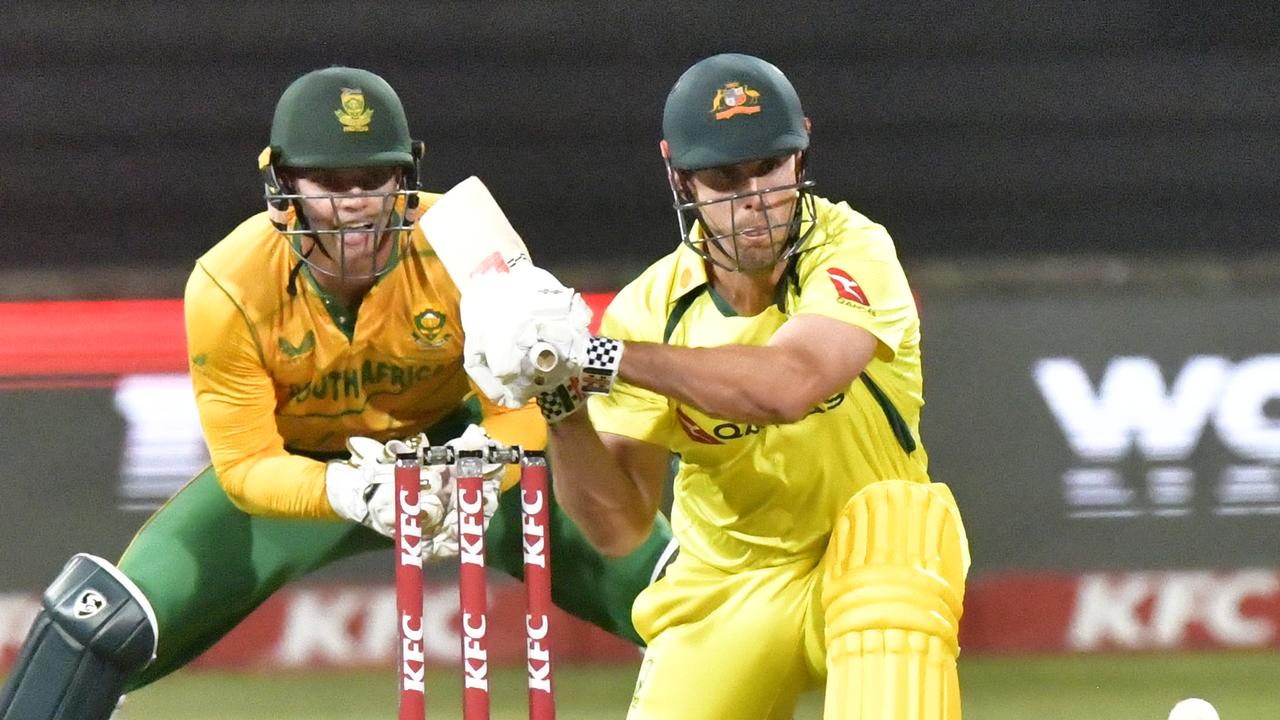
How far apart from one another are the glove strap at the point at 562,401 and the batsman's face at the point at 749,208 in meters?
0.37

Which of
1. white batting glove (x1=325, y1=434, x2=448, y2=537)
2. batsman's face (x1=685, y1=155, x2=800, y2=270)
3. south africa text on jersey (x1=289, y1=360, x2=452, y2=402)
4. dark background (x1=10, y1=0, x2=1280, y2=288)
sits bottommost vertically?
white batting glove (x1=325, y1=434, x2=448, y2=537)

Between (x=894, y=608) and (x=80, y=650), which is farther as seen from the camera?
(x=80, y=650)

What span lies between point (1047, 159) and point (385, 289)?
9.27 ft

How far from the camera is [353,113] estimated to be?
11.8ft

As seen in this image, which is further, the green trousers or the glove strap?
the green trousers

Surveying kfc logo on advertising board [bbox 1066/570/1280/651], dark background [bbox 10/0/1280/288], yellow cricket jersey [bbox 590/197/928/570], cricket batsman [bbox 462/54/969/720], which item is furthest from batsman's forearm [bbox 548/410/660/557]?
dark background [bbox 10/0/1280/288]

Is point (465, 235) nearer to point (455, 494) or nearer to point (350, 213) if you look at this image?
point (455, 494)

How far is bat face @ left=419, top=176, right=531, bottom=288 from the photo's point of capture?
9.04 ft

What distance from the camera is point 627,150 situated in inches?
234

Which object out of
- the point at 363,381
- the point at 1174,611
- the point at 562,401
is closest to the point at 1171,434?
the point at 1174,611

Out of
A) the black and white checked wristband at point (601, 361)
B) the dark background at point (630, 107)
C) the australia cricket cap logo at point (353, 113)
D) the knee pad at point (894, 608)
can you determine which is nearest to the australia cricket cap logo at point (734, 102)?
the black and white checked wristband at point (601, 361)

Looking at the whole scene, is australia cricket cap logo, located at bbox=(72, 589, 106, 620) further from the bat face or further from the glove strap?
the bat face

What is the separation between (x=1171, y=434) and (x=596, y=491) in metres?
2.45

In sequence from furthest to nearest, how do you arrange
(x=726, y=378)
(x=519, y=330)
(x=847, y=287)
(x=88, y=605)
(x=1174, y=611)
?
(x=1174, y=611) < (x=88, y=605) < (x=847, y=287) < (x=726, y=378) < (x=519, y=330)
